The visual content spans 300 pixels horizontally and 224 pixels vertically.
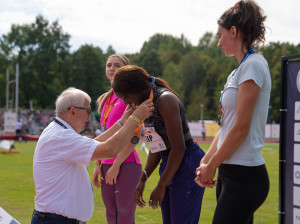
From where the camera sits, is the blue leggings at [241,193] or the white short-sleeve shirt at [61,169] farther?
the white short-sleeve shirt at [61,169]

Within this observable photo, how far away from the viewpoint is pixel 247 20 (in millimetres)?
2451

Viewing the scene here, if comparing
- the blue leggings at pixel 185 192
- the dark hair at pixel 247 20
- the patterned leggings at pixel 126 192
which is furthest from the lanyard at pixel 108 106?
the dark hair at pixel 247 20

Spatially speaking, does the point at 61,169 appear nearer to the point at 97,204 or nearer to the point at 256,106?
the point at 256,106

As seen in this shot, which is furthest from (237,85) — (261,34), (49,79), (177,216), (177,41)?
(177,41)

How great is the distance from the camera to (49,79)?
62219 millimetres

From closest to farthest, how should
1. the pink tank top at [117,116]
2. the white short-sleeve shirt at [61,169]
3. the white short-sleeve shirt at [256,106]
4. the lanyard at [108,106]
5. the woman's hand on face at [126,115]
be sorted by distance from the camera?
the white short-sleeve shirt at [256,106] → the white short-sleeve shirt at [61,169] → the woman's hand on face at [126,115] → the pink tank top at [117,116] → the lanyard at [108,106]

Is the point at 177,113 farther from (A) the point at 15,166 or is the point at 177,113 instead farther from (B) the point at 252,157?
(A) the point at 15,166

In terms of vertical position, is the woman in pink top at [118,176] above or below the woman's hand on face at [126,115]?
below

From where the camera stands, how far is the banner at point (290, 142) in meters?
3.84

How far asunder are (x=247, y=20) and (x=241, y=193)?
40.7 inches

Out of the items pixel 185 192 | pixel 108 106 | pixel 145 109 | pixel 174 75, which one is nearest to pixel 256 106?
pixel 145 109

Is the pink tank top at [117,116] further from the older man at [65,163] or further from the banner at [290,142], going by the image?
the banner at [290,142]

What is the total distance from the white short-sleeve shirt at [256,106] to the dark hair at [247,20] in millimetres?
132

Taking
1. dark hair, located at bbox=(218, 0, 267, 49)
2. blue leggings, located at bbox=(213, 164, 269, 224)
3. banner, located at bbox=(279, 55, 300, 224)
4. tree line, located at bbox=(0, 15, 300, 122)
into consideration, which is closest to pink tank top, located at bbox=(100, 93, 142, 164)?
banner, located at bbox=(279, 55, 300, 224)
